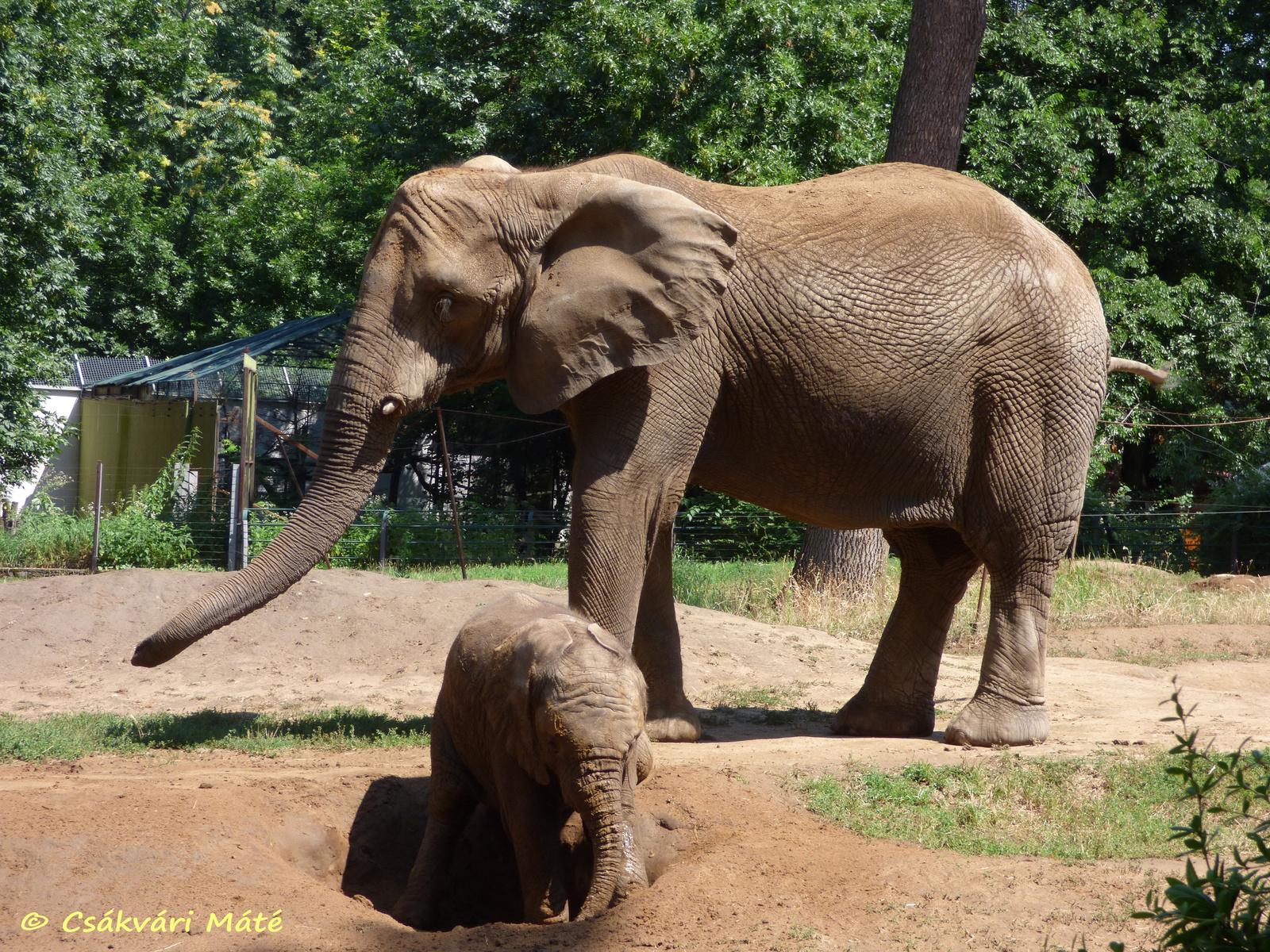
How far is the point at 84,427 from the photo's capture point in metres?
24.4

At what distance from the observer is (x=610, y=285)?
6125mm

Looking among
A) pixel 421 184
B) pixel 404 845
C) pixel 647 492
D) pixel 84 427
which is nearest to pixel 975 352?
pixel 647 492

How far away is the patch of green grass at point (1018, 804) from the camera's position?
5320mm

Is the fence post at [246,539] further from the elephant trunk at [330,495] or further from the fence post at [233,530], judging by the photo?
the elephant trunk at [330,495]

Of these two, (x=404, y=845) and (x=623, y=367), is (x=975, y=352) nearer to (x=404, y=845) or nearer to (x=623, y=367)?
(x=623, y=367)

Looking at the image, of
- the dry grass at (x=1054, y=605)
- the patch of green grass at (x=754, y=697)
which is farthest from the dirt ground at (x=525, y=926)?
the dry grass at (x=1054, y=605)

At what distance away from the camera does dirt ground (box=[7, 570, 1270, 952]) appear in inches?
164

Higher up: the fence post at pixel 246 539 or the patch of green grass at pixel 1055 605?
the fence post at pixel 246 539

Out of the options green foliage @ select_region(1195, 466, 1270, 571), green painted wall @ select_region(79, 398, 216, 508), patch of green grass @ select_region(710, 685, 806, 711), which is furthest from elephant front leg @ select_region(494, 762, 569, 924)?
green foliage @ select_region(1195, 466, 1270, 571)

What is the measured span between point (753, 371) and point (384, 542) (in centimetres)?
1147

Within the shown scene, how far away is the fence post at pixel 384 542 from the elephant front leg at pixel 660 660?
10065 mm

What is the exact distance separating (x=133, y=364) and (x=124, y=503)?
27.5 feet

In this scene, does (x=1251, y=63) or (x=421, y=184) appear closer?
(x=421, y=184)

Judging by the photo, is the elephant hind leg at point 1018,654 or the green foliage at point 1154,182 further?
the green foliage at point 1154,182
